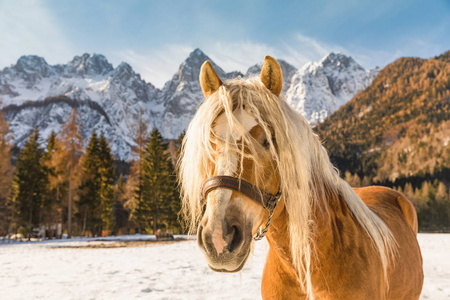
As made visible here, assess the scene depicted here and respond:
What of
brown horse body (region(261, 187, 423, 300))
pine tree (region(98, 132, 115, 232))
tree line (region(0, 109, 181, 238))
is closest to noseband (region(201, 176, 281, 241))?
brown horse body (region(261, 187, 423, 300))

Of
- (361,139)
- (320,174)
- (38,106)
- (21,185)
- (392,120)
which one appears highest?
(38,106)

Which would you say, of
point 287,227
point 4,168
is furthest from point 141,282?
point 4,168

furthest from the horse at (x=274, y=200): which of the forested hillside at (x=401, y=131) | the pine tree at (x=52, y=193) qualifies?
the forested hillside at (x=401, y=131)

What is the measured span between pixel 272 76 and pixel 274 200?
2.35ft

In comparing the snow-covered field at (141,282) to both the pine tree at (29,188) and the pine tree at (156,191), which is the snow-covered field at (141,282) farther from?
the pine tree at (29,188)

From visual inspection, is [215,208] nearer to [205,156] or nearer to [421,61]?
[205,156]

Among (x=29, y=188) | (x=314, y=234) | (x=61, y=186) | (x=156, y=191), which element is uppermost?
(x=61, y=186)

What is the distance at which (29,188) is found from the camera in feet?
81.5

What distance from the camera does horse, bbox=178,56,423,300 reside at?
1271 mm

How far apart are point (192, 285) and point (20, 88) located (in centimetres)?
24677

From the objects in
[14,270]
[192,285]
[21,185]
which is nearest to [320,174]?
[192,285]

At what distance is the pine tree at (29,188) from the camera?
24656mm

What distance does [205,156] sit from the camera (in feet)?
4.90

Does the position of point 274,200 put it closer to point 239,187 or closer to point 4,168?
point 239,187
